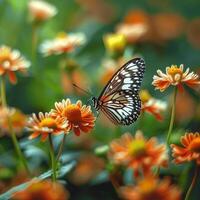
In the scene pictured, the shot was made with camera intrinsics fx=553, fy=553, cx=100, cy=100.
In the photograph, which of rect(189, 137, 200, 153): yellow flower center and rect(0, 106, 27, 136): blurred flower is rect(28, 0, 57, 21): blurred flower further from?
rect(189, 137, 200, 153): yellow flower center

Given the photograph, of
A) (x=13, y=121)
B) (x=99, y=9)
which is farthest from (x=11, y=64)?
(x=99, y=9)

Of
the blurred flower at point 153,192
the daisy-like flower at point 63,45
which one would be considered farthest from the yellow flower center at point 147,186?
the daisy-like flower at point 63,45

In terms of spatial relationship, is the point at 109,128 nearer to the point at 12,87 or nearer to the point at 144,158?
the point at 12,87

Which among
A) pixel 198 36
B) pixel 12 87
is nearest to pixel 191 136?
pixel 12 87

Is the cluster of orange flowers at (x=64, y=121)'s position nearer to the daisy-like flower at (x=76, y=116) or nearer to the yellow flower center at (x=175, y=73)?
the daisy-like flower at (x=76, y=116)

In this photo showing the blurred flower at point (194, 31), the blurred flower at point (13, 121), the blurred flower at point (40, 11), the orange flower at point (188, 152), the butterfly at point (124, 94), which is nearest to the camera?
the orange flower at point (188, 152)

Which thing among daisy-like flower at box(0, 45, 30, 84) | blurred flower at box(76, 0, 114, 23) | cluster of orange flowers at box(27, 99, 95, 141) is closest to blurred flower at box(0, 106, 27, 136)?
daisy-like flower at box(0, 45, 30, 84)
